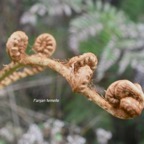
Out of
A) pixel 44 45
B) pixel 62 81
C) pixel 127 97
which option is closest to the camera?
pixel 127 97

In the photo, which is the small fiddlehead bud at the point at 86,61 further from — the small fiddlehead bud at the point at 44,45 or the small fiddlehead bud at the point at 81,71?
the small fiddlehead bud at the point at 44,45

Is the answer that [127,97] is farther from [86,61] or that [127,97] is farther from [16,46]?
[16,46]

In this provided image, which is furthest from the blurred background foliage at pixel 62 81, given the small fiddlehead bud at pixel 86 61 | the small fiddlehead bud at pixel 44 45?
the small fiddlehead bud at pixel 86 61

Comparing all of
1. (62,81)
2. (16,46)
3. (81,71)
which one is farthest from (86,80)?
(62,81)

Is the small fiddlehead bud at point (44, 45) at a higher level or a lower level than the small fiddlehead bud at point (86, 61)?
higher

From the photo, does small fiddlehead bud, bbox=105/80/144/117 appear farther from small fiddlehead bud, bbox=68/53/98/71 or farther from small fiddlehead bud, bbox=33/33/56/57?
small fiddlehead bud, bbox=33/33/56/57

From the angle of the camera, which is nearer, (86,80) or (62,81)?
(86,80)

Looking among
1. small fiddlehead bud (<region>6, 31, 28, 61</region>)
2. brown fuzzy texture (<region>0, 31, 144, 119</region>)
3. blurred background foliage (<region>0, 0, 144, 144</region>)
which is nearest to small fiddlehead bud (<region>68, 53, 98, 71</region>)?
brown fuzzy texture (<region>0, 31, 144, 119</region>)

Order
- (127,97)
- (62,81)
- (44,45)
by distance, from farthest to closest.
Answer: (62,81)
(44,45)
(127,97)
